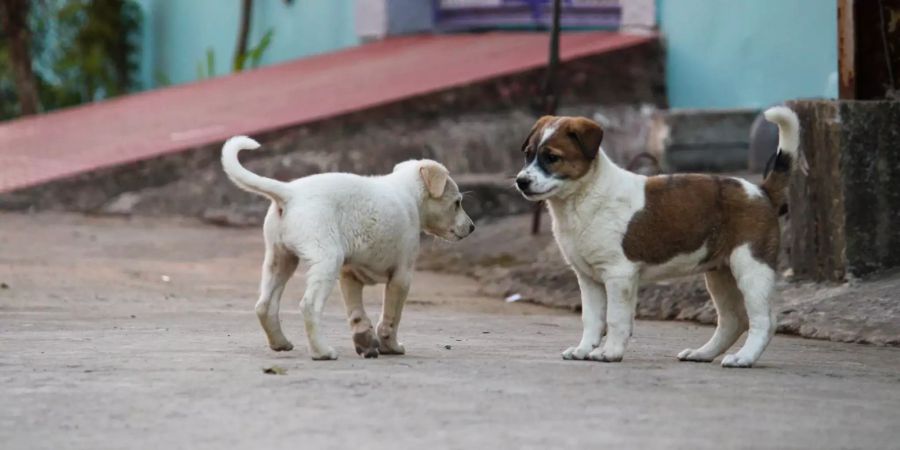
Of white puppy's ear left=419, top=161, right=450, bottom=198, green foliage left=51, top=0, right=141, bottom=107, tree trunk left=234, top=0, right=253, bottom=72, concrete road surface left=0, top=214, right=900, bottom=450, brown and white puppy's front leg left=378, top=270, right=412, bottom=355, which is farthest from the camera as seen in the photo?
green foliage left=51, top=0, right=141, bottom=107

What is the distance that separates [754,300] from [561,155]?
950 millimetres

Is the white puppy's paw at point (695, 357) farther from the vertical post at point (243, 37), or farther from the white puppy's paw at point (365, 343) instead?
the vertical post at point (243, 37)

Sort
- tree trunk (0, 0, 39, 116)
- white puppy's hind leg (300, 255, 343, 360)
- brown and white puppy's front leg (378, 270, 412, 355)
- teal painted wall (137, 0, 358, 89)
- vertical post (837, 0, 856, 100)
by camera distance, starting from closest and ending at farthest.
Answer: white puppy's hind leg (300, 255, 343, 360) < brown and white puppy's front leg (378, 270, 412, 355) < vertical post (837, 0, 856, 100) < teal painted wall (137, 0, 358, 89) < tree trunk (0, 0, 39, 116)

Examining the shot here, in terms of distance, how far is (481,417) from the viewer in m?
5.23

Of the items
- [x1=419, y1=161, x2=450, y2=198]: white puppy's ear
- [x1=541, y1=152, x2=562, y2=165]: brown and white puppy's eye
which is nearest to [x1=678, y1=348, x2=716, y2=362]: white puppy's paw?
[x1=541, y1=152, x2=562, y2=165]: brown and white puppy's eye

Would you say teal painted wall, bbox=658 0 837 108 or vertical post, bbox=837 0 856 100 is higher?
vertical post, bbox=837 0 856 100

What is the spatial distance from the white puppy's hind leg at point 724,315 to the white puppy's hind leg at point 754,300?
0.89ft

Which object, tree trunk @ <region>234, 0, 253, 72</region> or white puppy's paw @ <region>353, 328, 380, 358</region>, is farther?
tree trunk @ <region>234, 0, 253, 72</region>

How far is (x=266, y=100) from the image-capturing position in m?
16.0

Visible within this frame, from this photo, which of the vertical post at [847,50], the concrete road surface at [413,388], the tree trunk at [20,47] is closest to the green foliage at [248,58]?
the tree trunk at [20,47]

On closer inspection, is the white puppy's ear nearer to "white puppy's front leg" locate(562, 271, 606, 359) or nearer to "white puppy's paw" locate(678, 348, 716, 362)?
"white puppy's front leg" locate(562, 271, 606, 359)

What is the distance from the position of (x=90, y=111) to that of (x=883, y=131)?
37.2ft

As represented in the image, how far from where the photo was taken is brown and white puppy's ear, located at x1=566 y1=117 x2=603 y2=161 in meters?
6.73

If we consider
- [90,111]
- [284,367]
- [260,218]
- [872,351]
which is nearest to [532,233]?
[260,218]
